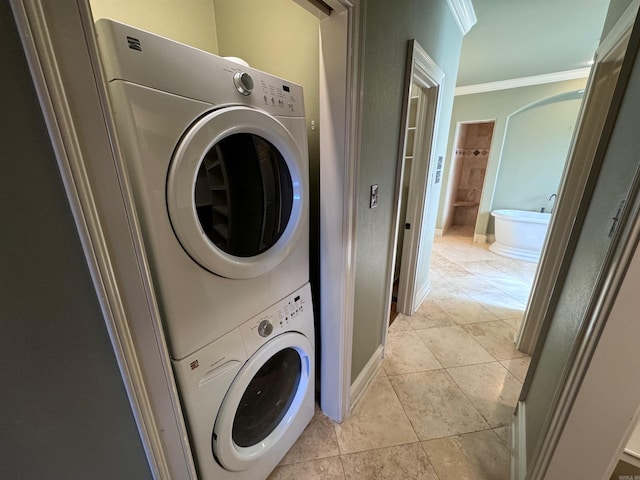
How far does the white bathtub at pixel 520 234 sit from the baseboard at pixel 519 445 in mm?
Result: 3125

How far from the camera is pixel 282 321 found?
999 mm

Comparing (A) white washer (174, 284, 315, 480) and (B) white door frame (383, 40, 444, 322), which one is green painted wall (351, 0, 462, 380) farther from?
(A) white washer (174, 284, 315, 480)

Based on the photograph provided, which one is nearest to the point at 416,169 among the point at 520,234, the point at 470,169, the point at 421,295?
the point at 421,295

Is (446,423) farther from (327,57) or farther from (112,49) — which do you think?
(112,49)

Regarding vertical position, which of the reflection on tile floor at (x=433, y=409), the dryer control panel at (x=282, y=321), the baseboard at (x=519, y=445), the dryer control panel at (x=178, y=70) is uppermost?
the dryer control panel at (x=178, y=70)

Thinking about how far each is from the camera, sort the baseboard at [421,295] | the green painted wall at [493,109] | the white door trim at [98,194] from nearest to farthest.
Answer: the white door trim at [98,194], the baseboard at [421,295], the green painted wall at [493,109]

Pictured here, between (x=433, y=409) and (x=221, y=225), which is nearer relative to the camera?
(x=221, y=225)

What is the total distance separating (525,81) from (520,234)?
7.02 feet

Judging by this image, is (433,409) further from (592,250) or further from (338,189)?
(338,189)

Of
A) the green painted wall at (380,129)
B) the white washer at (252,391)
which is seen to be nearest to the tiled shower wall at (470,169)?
the green painted wall at (380,129)

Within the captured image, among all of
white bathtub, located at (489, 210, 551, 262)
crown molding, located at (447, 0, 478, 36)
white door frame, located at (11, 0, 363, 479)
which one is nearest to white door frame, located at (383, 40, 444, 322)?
crown molding, located at (447, 0, 478, 36)

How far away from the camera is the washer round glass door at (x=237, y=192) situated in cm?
63

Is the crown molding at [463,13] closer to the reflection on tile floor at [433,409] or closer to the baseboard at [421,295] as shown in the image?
the baseboard at [421,295]

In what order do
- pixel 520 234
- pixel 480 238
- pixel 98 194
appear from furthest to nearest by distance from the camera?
pixel 480 238 → pixel 520 234 → pixel 98 194
